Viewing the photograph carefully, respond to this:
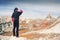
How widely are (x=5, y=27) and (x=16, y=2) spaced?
579 mm

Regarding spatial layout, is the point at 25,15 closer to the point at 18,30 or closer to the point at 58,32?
the point at 18,30

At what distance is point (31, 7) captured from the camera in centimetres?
337

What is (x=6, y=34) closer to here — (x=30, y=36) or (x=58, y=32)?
(x=30, y=36)

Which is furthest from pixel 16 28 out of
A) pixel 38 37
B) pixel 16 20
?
pixel 38 37

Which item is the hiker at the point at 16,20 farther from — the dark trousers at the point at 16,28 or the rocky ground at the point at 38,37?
the rocky ground at the point at 38,37

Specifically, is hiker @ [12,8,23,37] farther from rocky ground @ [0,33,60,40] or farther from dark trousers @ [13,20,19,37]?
rocky ground @ [0,33,60,40]

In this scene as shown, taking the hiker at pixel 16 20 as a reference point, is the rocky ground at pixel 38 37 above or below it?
below

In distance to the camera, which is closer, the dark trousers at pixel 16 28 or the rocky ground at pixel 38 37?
the rocky ground at pixel 38 37

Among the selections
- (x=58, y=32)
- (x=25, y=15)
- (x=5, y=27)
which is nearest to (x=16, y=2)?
(x=25, y=15)

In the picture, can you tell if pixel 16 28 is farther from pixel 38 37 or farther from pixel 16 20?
pixel 38 37

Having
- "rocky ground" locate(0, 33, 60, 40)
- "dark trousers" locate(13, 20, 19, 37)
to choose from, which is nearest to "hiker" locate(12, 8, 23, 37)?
"dark trousers" locate(13, 20, 19, 37)

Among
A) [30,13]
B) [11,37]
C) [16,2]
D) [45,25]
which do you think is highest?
[16,2]

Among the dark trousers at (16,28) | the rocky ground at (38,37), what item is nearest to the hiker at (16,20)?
the dark trousers at (16,28)

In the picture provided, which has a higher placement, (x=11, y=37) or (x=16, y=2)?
(x=16, y=2)
